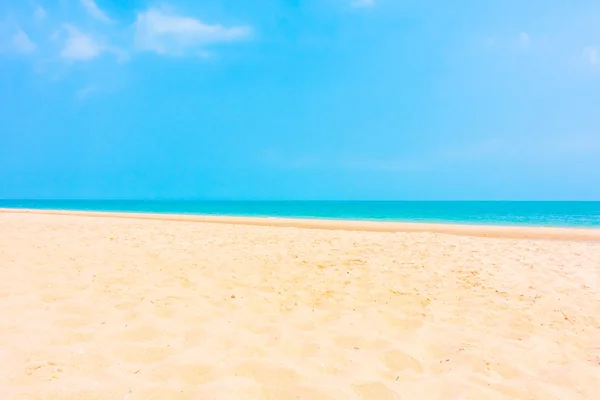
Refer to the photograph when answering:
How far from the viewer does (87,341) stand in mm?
3045

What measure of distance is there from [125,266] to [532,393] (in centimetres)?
547

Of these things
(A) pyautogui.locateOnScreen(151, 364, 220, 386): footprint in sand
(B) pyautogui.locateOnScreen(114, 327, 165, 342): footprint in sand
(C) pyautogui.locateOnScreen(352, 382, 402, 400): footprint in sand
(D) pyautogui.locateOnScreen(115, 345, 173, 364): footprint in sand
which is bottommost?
(C) pyautogui.locateOnScreen(352, 382, 402, 400): footprint in sand

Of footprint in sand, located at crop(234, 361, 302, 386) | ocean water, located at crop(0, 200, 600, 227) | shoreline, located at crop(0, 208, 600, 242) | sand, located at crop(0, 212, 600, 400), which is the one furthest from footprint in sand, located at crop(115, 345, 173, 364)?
ocean water, located at crop(0, 200, 600, 227)

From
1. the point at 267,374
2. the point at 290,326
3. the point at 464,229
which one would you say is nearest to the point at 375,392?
the point at 267,374

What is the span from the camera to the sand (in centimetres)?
261

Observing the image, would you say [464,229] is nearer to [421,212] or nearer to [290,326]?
[290,326]

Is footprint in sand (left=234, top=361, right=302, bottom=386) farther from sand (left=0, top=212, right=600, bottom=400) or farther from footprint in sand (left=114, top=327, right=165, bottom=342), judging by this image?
footprint in sand (left=114, top=327, right=165, bottom=342)

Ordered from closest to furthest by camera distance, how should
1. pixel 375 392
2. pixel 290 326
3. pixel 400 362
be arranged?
pixel 375 392, pixel 400 362, pixel 290 326

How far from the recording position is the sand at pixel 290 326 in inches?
103

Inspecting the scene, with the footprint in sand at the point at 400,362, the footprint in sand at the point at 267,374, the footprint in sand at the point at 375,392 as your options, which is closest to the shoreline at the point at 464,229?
the footprint in sand at the point at 400,362

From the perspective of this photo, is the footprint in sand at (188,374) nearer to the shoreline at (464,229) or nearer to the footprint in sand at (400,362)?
the footprint in sand at (400,362)

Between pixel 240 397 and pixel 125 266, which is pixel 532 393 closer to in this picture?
pixel 240 397

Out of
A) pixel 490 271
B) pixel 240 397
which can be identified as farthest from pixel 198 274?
pixel 490 271

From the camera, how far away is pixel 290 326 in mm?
3719
